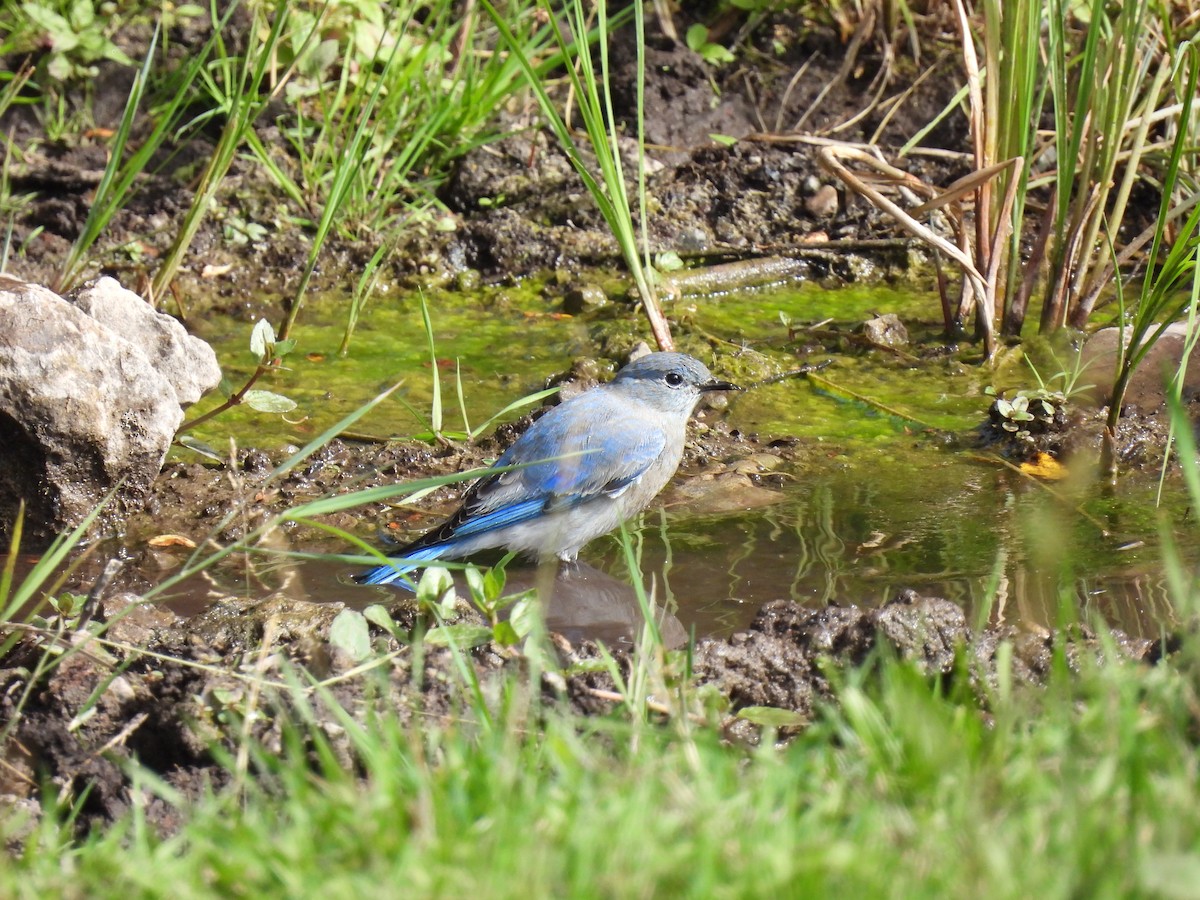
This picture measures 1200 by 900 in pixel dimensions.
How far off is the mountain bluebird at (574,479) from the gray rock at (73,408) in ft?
3.21

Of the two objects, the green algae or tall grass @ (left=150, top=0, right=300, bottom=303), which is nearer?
tall grass @ (left=150, top=0, right=300, bottom=303)

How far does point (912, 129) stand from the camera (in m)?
7.18

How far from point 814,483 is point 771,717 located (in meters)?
1.92

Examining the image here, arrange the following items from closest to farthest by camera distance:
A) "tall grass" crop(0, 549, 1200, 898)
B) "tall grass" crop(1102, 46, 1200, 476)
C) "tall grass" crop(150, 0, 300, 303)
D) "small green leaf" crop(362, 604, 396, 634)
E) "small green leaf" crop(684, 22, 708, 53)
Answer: "tall grass" crop(0, 549, 1200, 898) < "small green leaf" crop(362, 604, 396, 634) < "tall grass" crop(1102, 46, 1200, 476) < "tall grass" crop(150, 0, 300, 303) < "small green leaf" crop(684, 22, 708, 53)

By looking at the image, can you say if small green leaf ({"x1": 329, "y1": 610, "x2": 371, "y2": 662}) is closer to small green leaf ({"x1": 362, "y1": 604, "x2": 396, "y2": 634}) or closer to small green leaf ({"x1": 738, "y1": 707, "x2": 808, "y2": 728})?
small green leaf ({"x1": 362, "y1": 604, "x2": 396, "y2": 634})

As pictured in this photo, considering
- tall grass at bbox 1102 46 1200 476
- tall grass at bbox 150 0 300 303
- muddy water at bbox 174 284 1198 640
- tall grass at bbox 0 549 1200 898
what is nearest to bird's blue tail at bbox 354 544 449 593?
muddy water at bbox 174 284 1198 640

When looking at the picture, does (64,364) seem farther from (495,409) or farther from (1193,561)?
(1193,561)

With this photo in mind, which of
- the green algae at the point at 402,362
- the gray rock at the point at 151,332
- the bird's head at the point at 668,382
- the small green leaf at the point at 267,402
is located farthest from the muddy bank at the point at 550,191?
the small green leaf at the point at 267,402

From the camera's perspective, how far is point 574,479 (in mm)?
4742

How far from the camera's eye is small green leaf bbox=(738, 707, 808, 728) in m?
2.89

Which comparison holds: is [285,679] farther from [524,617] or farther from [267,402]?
[267,402]

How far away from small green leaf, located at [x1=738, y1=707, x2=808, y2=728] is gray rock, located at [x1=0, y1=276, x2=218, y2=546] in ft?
7.45

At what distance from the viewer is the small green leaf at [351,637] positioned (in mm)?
2971

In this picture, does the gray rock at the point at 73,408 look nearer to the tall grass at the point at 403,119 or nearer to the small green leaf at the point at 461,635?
the small green leaf at the point at 461,635
